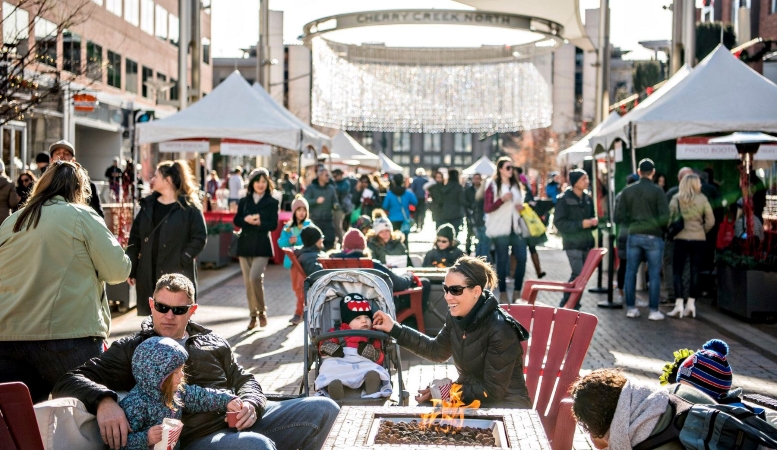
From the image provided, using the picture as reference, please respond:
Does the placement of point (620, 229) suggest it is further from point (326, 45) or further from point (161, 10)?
point (161, 10)

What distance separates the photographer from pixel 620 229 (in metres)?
15.1

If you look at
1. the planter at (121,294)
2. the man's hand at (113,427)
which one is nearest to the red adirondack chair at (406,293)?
the planter at (121,294)

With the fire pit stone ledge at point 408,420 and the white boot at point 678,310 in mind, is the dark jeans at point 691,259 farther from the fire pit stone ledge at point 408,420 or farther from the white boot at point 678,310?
the fire pit stone ledge at point 408,420

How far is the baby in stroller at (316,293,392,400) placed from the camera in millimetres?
6719

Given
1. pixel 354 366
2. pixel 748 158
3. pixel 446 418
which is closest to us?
pixel 446 418

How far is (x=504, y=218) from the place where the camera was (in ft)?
46.2

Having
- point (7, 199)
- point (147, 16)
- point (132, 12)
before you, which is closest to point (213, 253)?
point (7, 199)

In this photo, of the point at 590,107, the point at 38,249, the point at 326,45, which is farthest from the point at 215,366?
the point at 590,107

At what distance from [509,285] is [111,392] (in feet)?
40.0

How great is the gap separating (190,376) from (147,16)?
159ft

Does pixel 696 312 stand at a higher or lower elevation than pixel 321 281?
lower

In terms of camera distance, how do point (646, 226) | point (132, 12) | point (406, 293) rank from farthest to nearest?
1. point (132, 12)
2. point (646, 226)
3. point (406, 293)

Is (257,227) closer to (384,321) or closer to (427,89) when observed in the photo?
(384,321)

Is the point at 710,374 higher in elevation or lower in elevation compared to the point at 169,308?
lower
